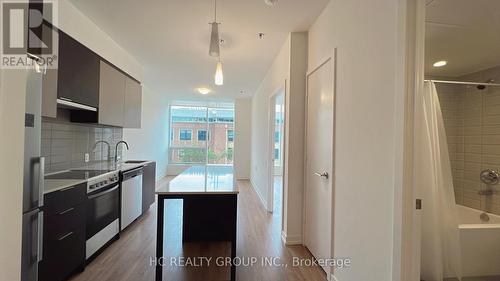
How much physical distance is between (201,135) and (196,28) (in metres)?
5.85

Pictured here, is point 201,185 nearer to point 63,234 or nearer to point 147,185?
point 63,234

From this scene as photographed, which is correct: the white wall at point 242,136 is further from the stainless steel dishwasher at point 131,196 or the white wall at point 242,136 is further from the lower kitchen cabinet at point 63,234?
the lower kitchen cabinet at point 63,234

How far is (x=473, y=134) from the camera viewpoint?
2.96 metres

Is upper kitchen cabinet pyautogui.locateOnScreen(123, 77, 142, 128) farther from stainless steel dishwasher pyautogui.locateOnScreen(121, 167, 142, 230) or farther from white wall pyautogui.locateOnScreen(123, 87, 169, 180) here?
stainless steel dishwasher pyautogui.locateOnScreen(121, 167, 142, 230)

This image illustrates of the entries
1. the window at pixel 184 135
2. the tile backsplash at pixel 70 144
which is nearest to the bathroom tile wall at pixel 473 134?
the tile backsplash at pixel 70 144

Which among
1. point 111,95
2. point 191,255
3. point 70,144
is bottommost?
point 191,255

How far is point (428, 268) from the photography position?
206cm

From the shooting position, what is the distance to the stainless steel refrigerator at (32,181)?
4.33 feet

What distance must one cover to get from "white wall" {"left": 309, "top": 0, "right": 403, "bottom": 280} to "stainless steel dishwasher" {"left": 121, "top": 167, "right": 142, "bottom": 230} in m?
2.70

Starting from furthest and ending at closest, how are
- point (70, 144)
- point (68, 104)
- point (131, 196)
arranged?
point (131, 196) → point (70, 144) → point (68, 104)

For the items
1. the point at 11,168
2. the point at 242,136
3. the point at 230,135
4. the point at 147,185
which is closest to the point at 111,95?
the point at 147,185

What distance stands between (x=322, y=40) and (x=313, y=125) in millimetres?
956

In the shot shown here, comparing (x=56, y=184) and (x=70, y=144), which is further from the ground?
(x=70, y=144)

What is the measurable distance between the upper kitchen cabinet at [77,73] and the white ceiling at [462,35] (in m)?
3.11
